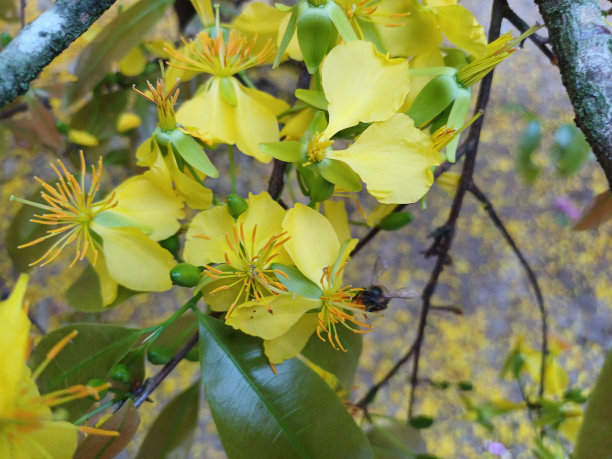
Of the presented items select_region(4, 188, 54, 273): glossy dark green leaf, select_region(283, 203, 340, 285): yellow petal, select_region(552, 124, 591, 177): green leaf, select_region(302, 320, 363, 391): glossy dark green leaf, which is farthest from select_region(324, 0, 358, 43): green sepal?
select_region(552, 124, 591, 177): green leaf

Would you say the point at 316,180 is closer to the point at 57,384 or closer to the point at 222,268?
the point at 222,268

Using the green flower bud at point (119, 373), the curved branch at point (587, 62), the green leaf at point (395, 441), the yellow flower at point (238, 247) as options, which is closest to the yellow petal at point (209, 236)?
the yellow flower at point (238, 247)

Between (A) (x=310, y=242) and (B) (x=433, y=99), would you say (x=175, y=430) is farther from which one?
(B) (x=433, y=99)

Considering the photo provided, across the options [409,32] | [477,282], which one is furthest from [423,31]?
[477,282]

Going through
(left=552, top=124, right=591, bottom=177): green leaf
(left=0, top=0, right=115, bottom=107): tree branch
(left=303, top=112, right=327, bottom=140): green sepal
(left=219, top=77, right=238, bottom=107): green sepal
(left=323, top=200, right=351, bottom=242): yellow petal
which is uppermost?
(left=0, top=0, right=115, bottom=107): tree branch

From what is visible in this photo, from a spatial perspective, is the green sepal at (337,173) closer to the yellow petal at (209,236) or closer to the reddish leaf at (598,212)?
the yellow petal at (209,236)

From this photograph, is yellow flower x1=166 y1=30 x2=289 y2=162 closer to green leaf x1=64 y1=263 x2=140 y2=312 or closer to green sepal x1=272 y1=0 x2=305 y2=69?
green sepal x1=272 y1=0 x2=305 y2=69
